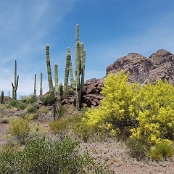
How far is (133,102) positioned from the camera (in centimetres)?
1023

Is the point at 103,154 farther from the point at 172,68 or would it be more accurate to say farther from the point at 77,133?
the point at 172,68

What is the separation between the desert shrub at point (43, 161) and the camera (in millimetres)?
5715

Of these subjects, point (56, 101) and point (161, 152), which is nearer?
point (161, 152)

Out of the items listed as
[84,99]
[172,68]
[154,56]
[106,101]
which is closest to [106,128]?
[106,101]

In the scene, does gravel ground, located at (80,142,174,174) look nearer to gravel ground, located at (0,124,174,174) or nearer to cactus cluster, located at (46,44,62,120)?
gravel ground, located at (0,124,174,174)

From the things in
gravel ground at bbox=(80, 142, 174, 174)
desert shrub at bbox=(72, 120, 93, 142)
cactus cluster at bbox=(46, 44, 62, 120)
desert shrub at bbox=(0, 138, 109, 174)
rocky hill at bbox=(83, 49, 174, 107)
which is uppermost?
rocky hill at bbox=(83, 49, 174, 107)

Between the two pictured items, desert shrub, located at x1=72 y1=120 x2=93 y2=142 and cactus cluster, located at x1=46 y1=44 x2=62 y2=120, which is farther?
cactus cluster, located at x1=46 y1=44 x2=62 y2=120

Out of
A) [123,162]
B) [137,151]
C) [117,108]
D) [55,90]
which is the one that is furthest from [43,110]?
[123,162]

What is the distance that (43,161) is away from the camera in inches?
233

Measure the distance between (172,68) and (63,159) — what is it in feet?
145

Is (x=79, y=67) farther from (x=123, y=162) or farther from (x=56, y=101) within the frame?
(x=123, y=162)

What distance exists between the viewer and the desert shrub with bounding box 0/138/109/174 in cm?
571

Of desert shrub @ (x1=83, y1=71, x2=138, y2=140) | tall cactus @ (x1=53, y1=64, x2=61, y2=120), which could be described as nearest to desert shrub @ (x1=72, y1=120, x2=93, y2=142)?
Answer: desert shrub @ (x1=83, y1=71, x2=138, y2=140)

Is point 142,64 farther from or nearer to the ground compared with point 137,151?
farther from the ground
